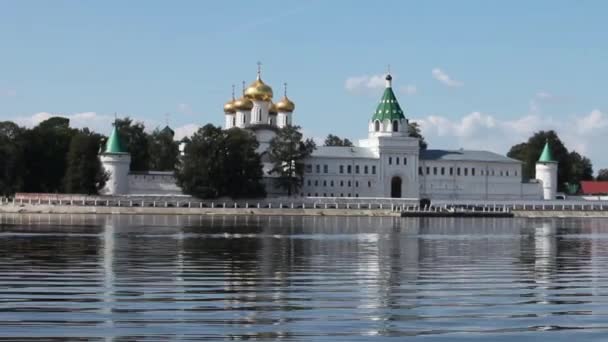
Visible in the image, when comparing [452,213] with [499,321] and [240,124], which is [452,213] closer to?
[240,124]

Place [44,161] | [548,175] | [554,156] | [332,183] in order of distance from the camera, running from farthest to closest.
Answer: [554,156], [548,175], [332,183], [44,161]

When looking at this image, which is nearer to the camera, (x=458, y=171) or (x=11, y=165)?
(x=11, y=165)

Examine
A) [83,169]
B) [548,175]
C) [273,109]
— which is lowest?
[83,169]

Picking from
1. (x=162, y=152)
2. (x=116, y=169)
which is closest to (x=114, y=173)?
(x=116, y=169)

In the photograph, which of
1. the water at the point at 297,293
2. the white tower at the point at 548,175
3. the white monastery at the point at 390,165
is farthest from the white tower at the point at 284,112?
the water at the point at 297,293

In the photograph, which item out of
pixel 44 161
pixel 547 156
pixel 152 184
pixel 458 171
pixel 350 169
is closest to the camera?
pixel 152 184

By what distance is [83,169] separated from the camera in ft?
246

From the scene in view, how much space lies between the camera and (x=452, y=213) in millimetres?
74688

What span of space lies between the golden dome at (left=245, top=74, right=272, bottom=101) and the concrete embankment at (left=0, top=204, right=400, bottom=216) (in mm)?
16791

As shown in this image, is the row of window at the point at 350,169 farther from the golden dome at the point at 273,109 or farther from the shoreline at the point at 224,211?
the shoreline at the point at 224,211

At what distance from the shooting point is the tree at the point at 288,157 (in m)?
81.6

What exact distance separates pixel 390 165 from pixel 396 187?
6.33ft

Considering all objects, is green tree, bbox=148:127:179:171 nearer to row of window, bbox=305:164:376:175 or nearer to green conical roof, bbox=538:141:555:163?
row of window, bbox=305:164:376:175

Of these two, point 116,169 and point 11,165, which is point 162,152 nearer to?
point 116,169
